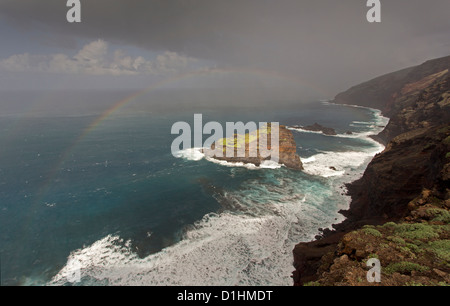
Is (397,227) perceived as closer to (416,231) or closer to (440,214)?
(416,231)

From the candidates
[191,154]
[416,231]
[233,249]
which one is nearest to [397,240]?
[416,231]

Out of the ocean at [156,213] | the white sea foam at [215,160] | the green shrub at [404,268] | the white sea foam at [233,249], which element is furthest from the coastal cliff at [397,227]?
the white sea foam at [215,160]

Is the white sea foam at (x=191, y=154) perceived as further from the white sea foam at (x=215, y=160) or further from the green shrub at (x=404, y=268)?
the green shrub at (x=404, y=268)

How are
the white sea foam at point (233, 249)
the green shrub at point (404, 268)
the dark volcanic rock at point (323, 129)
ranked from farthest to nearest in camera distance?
the dark volcanic rock at point (323, 129)
the white sea foam at point (233, 249)
the green shrub at point (404, 268)

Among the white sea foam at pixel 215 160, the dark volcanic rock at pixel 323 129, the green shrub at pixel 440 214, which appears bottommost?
the white sea foam at pixel 215 160

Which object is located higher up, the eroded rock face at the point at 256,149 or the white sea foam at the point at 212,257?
the eroded rock face at the point at 256,149
